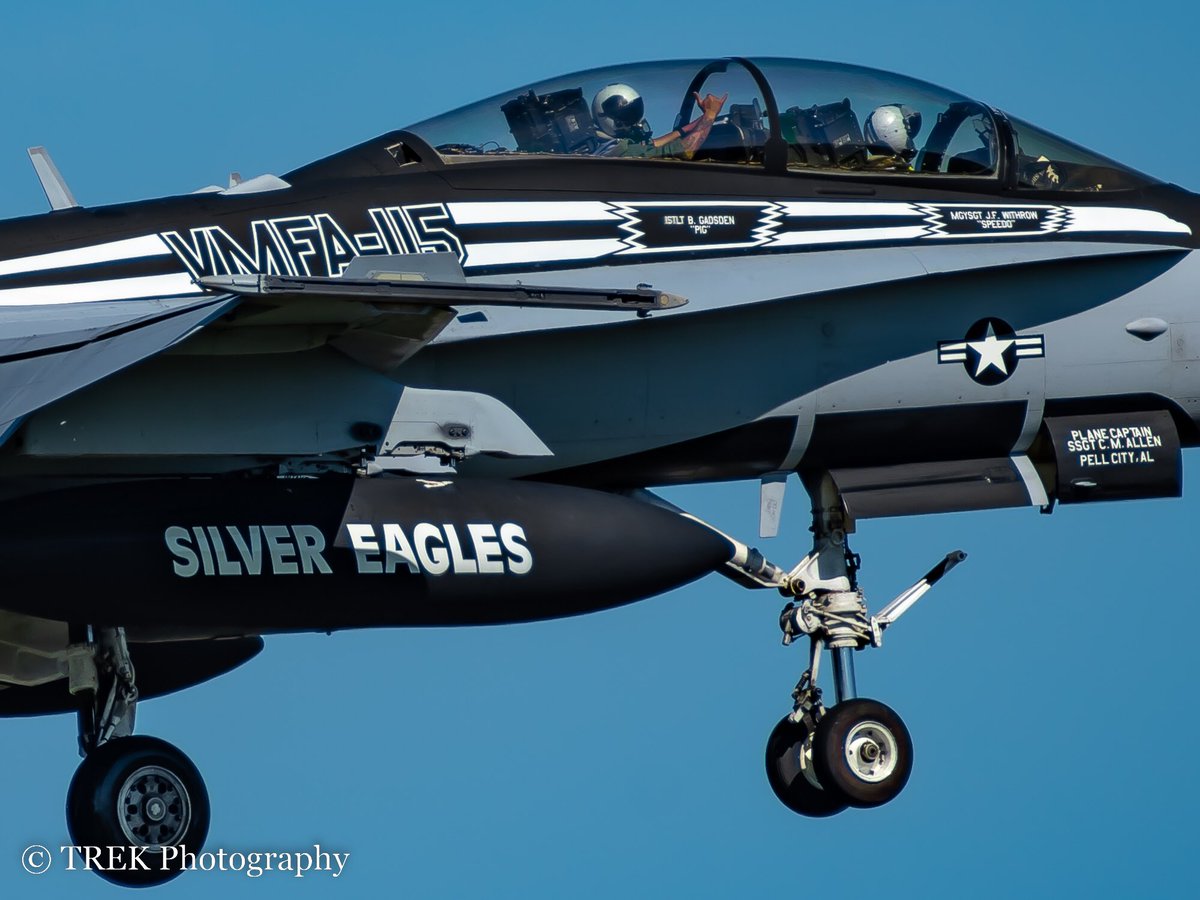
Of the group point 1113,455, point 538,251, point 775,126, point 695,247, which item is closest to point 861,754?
point 1113,455

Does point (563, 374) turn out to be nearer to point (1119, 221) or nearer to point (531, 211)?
point (531, 211)

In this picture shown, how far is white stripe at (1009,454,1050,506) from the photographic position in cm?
1398

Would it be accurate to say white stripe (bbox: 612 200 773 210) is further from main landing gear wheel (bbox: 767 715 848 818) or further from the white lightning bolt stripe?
main landing gear wheel (bbox: 767 715 848 818)

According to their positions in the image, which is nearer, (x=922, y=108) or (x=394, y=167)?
(x=394, y=167)

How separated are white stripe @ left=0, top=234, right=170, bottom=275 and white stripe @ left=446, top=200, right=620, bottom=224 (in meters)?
1.68

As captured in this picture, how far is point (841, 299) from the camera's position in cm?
1315

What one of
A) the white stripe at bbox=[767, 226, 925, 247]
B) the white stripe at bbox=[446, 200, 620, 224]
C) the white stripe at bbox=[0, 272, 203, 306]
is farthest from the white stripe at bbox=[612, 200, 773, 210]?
the white stripe at bbox=[0, 272, 203, 306]

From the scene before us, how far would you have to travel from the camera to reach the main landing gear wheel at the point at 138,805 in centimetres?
1251

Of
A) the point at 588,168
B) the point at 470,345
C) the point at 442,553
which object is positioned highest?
the point at 588,168

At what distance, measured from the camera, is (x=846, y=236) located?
13.1 meters

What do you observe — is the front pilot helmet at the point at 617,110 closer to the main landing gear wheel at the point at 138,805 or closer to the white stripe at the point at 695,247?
the white stripe at the point at 695,247

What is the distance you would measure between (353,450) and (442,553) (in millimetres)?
721

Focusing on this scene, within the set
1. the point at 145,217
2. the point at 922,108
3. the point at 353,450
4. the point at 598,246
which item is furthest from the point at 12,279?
the point at 922,108

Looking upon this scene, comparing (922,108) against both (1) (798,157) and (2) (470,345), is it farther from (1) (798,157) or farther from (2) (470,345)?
(2) (470,345)
